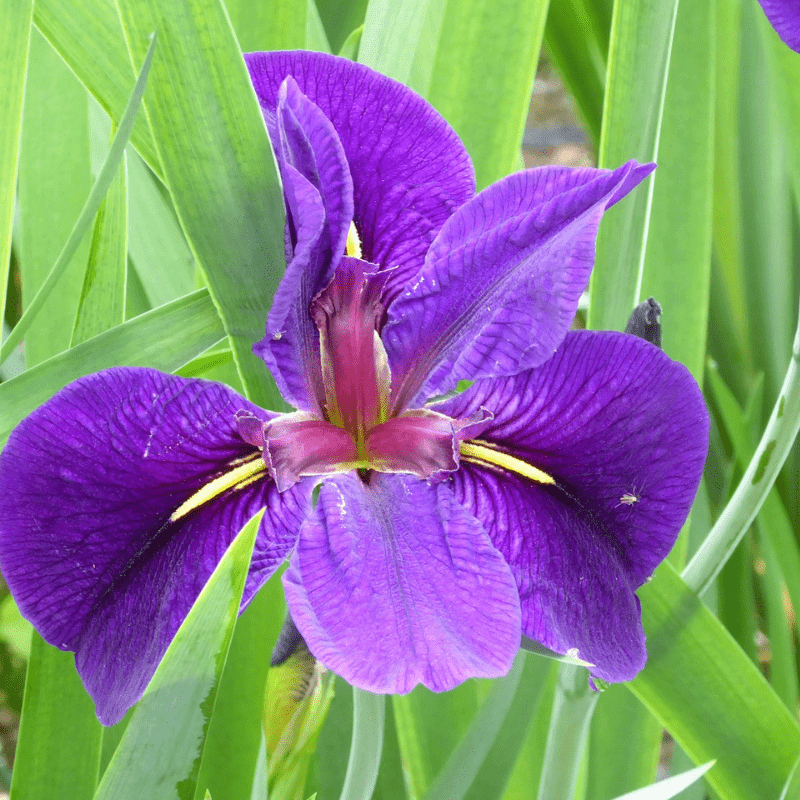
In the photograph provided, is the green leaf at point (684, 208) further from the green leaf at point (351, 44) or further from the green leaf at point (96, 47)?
the green leaf at point (96, 47)

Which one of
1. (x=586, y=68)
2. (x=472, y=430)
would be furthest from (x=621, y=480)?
(x=586, y=68)

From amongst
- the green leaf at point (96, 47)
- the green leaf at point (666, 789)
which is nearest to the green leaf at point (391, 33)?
the green leaf at point (96, 47)

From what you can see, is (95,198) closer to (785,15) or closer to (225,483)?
(225,483)

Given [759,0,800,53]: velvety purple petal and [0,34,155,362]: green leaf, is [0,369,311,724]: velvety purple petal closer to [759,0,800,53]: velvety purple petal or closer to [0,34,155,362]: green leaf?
[0,34,155,362]: green leaf

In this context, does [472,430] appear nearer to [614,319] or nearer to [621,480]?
[621,480]

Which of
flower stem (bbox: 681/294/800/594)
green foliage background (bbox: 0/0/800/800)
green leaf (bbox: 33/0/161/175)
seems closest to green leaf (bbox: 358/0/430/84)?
green foliage background (bbox: 0/0/800/800)
